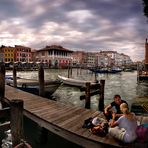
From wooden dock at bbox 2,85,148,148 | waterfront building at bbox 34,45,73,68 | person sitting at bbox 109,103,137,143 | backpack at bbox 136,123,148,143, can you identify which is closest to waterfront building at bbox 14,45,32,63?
waterfront building at bbox 34,45,73,68

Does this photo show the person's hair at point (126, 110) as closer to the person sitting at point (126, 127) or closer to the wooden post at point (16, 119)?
the person sitting at point (126, 127)

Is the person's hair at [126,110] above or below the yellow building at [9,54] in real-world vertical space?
below

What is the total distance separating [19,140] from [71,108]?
4.38 meters

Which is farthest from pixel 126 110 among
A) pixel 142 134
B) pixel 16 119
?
pixel 16 119

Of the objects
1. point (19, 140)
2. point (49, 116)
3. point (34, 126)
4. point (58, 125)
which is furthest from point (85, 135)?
point (34, 126)

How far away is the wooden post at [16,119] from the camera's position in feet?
18.6

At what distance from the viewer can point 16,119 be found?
575 cm

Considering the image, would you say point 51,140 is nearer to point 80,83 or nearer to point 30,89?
point 30,89

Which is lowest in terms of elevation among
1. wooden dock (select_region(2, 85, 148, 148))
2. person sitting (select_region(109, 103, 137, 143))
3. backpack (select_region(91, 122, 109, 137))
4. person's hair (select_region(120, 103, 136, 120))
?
wooden dock (select_region(2, 85, 148, 148))

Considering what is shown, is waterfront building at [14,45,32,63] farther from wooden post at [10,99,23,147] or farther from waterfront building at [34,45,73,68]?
wooden post at [10,99,23,147]

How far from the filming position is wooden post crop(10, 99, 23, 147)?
5676 mm

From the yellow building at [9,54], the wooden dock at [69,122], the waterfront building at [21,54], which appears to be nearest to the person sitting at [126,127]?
the wooden dock at [69,122]

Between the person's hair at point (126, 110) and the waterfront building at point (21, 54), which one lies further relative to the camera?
the waterfront building at point (21, 54)

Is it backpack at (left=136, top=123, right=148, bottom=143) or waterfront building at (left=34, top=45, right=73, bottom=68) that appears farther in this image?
waterfront building at (left=34, top=45, right=73, bottom=68)
